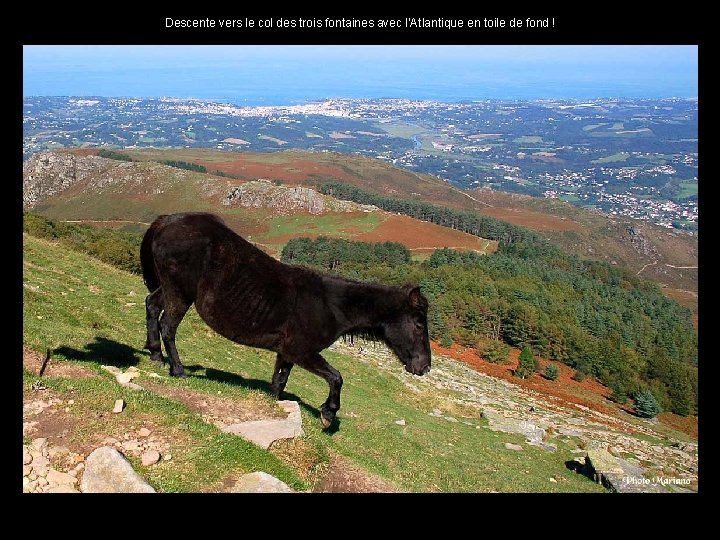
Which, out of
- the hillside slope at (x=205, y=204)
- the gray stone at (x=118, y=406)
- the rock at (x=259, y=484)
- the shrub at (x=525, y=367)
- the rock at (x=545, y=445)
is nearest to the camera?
the rock at (x=259, y=484)

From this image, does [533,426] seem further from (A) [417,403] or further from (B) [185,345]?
(B) [185,345]

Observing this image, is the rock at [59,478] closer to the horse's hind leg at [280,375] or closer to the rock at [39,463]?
the rock at [39,463]

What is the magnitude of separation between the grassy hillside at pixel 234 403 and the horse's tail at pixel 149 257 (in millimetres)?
1804

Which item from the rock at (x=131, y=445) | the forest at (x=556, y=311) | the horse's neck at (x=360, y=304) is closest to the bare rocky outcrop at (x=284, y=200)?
the forest at (x=556, y=311)

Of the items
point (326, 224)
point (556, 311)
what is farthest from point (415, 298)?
point (326, 224)

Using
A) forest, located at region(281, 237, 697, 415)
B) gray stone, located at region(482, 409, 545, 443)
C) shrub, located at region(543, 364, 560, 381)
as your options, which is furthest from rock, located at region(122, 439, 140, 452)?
shrub, located at region(543, 364, 560, 381)

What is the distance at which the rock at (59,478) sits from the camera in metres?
5.89

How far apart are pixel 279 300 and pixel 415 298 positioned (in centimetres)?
234

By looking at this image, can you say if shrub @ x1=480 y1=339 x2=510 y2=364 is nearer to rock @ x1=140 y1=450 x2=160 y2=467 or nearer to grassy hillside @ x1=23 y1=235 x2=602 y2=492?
grassy hillside @ x1=23 y1=235 x2=602 y2=492

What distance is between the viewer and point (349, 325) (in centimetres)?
871

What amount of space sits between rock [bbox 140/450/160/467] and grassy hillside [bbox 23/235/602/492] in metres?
0.10

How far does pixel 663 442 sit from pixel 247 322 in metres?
25.6
